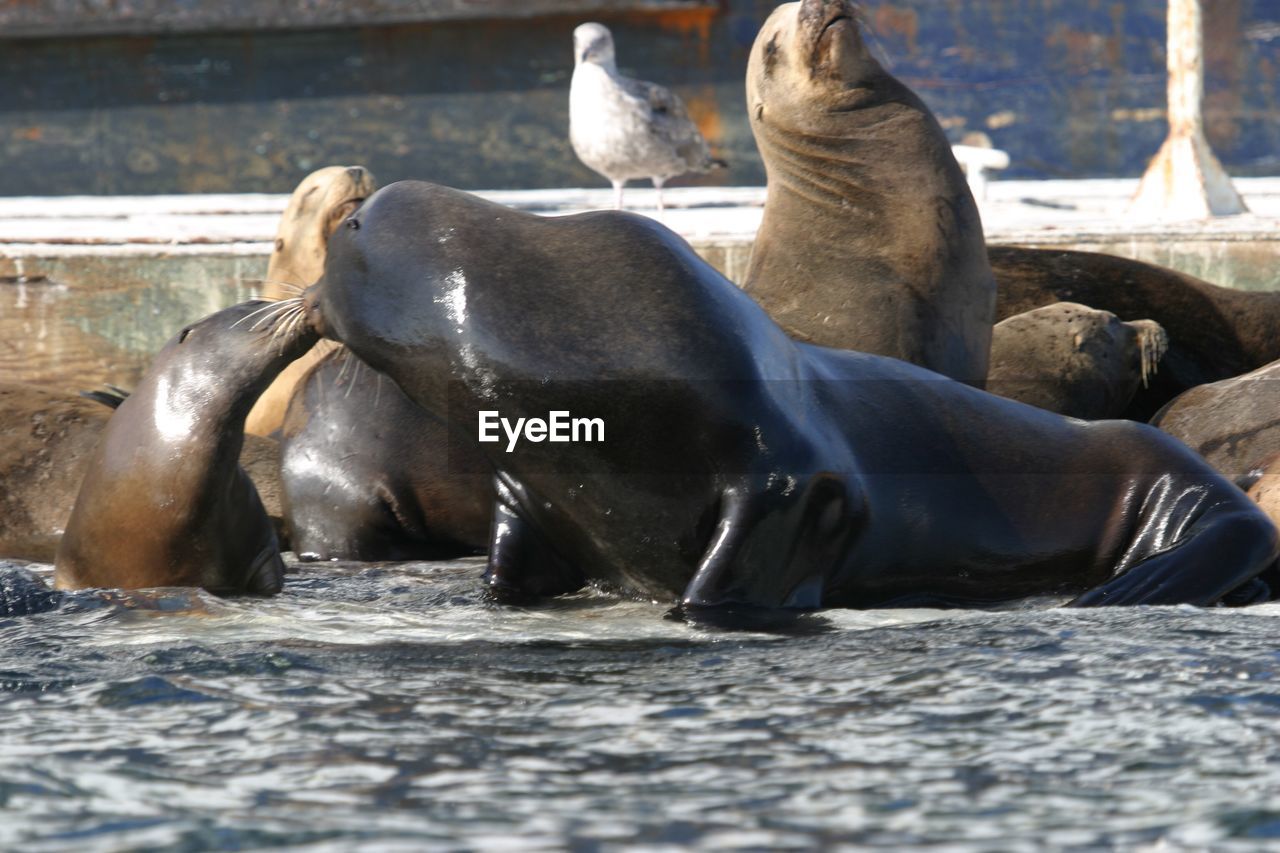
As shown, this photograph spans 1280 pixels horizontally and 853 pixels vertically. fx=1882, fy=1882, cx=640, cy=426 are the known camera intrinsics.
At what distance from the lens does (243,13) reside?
1344 centimetres

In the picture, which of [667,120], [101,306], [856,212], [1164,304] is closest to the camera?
[856,212]

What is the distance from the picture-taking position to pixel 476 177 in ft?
44.0

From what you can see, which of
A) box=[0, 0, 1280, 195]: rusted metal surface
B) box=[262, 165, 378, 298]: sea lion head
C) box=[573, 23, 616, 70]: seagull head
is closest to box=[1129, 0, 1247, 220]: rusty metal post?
box=[573, 23, 616, 70]: seagull head

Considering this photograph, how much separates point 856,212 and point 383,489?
1.82 metres

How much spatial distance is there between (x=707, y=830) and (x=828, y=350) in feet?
7.87

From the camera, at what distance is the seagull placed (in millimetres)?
8375

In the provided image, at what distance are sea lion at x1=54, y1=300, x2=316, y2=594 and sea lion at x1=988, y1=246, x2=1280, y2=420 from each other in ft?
11.6

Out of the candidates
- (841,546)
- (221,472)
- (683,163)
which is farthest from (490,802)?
(683,163)

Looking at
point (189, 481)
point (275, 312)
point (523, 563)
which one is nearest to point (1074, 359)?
point (523, 563)

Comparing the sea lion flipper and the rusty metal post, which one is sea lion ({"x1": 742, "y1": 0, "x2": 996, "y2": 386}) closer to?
the sea lion flipper

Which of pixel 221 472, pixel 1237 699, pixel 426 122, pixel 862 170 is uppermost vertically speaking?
pixel 426 122

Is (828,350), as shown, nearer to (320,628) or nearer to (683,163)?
(320,628)

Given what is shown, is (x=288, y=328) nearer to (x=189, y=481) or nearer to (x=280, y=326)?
(x=280, y=326)

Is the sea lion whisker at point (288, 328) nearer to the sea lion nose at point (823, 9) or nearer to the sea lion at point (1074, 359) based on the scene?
the sea lion nose at point (823, 9)
